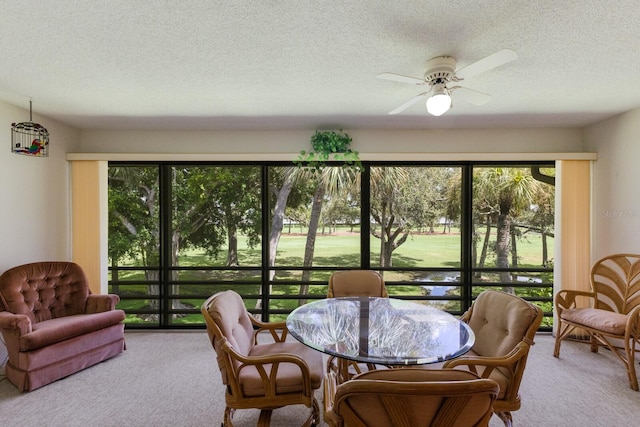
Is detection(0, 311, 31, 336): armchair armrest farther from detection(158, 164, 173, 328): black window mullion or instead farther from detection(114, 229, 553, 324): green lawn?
detection(114, 229, 553, 324): green lawn

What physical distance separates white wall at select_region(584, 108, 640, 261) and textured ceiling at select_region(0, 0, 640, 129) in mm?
254

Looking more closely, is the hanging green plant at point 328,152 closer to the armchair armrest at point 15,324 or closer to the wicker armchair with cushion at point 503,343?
the wicker armchair with cushion at point 503,343

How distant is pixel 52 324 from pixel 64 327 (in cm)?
15

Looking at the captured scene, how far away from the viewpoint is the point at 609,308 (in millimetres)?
3189

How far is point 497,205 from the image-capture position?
4219 mm

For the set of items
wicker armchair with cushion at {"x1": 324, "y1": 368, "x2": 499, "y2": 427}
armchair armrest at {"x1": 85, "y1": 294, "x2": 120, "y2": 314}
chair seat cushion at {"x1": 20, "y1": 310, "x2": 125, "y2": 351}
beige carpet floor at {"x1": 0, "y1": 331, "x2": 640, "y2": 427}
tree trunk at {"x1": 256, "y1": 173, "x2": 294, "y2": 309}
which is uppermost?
tree trunk at {"x1": 256, "y1": 173, "x2": 294, "y2": 309}

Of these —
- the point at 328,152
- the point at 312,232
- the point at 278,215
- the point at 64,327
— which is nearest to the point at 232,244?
the point at 278,215

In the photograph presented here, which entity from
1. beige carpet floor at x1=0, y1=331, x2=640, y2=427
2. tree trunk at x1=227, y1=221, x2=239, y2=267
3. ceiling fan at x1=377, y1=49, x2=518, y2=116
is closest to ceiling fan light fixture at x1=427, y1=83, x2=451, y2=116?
ceiling fan at x1=377, y1=49, x2=518, y2=116

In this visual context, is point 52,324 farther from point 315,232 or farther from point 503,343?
point 503,343

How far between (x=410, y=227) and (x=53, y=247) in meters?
4.28

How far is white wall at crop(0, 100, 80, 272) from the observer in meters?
2.96

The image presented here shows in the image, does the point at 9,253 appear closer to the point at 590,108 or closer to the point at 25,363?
the point at 25,363

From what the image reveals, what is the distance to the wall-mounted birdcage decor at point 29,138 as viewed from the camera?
2826mm

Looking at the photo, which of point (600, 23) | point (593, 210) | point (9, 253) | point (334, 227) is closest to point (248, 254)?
point (334, 227)
